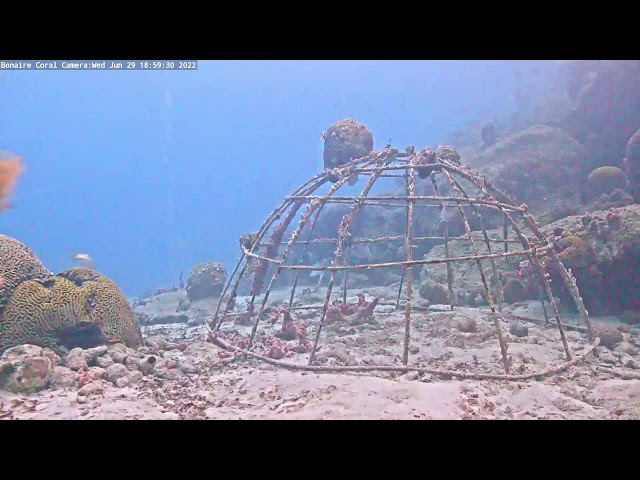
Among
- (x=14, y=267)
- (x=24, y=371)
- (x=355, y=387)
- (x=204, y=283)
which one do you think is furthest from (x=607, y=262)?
(x=204, y=283)

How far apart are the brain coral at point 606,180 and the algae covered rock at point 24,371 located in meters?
24.4

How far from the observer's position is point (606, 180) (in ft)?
71.1

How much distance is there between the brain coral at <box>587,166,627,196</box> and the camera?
21625mm

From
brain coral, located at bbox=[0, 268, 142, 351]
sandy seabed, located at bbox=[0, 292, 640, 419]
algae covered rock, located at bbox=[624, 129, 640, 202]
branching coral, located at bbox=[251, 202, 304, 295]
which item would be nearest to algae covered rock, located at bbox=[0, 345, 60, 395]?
sandy seabed, located at bbox=[0, 292, 640, 419]

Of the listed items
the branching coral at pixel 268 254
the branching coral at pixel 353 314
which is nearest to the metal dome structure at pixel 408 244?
the branching coral at pixel 268 254

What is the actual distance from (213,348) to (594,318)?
11748 millimetres

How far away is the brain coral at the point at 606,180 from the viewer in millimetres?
21625

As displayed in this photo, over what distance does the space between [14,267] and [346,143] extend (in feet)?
31.1

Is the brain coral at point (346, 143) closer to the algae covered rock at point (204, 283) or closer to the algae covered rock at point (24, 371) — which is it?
the algae covered rock at point (24, 371)

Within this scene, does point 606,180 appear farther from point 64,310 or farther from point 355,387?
point 64,310

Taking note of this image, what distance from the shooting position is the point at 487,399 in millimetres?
7168
